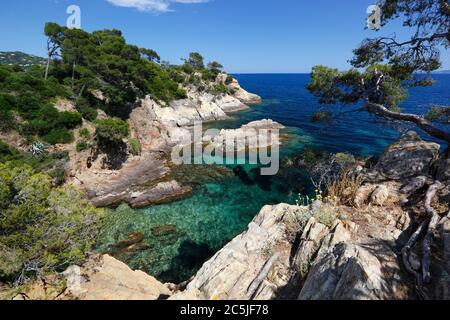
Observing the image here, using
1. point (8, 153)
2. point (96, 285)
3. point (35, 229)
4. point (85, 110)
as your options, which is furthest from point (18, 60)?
point (96, 285)

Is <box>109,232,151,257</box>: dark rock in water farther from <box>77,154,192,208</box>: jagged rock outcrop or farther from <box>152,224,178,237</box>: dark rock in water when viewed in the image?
<box>77,154,192,208</box>: jagged rock outcrop

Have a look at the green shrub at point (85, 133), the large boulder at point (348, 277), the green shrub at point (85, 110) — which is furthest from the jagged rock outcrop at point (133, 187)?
the large boulder at point (348, 277)

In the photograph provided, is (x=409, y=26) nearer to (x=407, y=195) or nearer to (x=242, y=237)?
(x=407, y=195)

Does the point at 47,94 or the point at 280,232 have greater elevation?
the point at 47,94

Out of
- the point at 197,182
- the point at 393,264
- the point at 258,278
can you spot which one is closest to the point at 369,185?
the point at 393,264

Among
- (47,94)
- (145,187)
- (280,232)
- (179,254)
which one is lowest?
(179,254)

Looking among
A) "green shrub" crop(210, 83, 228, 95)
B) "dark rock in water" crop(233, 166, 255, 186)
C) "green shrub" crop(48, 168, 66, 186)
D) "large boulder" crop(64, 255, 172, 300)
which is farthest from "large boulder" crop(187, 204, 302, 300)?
"green shrub" crop(210, 83, 228, 95)

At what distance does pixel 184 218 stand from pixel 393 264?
44.5 ft

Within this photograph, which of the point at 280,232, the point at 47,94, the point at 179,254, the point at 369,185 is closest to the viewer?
the point at 280,232

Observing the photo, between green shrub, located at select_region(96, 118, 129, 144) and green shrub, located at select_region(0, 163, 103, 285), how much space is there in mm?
15609

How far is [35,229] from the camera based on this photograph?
6.83 metres

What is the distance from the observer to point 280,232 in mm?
7770

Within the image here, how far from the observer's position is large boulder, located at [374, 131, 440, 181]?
360 inches

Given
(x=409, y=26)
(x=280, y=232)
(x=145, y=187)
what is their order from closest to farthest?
(x=280, y=232) → (x=409, y=26) → (x=145, y=187)
